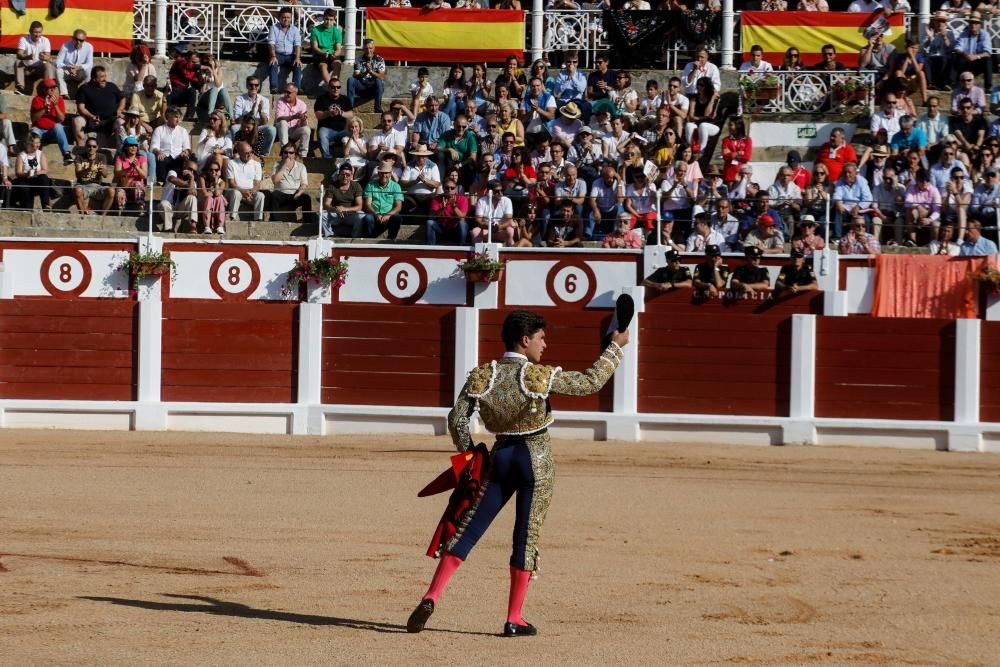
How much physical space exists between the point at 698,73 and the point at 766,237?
3277mm

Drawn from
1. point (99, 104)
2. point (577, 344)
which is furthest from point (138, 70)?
point (577, 344)

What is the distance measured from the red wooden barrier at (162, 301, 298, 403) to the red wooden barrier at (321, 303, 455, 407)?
20.4 inches

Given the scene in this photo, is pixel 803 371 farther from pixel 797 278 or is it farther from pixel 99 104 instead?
pixel 99 104

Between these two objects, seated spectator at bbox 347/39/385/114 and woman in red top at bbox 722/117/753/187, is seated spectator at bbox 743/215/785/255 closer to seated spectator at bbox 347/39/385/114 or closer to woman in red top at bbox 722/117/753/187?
woman in red top at bbox 722/117/753/187

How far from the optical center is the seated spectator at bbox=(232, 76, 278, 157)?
1593 cm

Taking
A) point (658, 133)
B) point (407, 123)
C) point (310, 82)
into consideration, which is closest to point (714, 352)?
point (658, 133)

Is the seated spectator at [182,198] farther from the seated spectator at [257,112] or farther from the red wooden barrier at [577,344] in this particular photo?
the red wooden barrier at [577,344]

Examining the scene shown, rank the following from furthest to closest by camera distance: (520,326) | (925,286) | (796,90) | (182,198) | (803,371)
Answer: (796,90), (182,198), (925,286), (803,371), (520,326)

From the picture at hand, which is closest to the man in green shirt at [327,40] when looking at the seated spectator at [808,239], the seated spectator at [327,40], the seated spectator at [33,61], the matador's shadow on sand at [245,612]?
the seated spectator at [327,40]

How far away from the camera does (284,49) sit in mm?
17297

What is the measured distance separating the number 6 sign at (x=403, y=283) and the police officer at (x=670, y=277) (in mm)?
2147

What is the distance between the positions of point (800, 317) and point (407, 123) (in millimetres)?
4967

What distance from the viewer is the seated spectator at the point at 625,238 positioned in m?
14.0

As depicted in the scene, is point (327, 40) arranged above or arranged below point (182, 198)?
above
